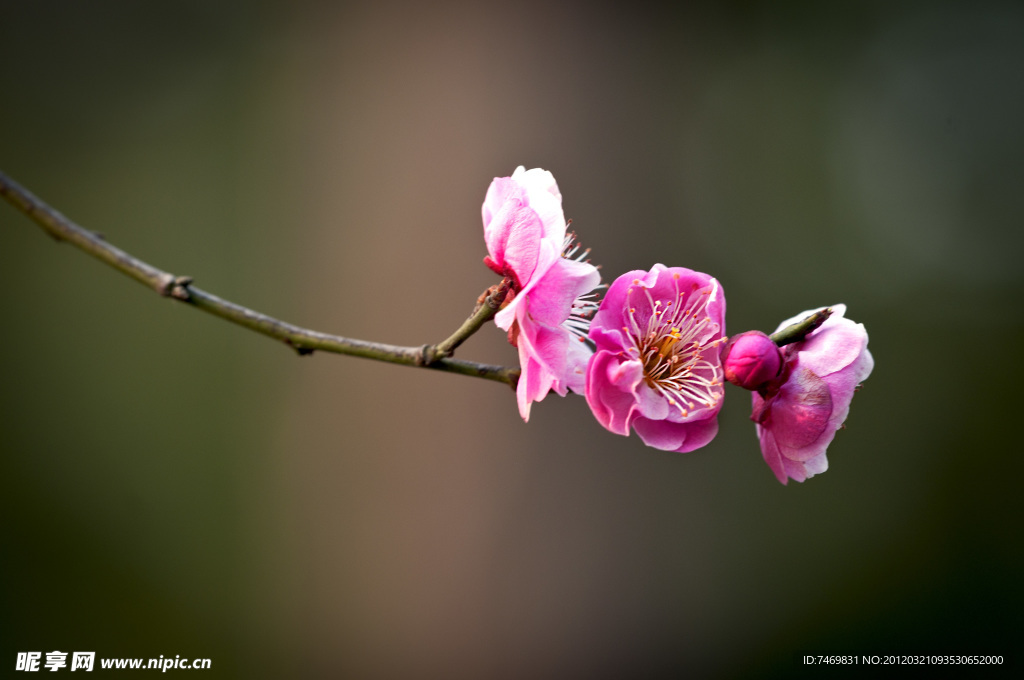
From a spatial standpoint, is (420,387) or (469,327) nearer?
(469,327)

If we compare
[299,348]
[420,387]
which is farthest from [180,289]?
[420,387]

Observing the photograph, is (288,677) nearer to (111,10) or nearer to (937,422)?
(111,10)

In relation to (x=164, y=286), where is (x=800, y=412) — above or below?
below

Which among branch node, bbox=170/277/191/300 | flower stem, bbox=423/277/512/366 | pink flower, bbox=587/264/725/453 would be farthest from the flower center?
branch node, bbox=170/277/191/300

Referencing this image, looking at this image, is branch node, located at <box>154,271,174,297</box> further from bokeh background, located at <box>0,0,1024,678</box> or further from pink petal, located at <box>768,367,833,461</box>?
→ bokeh background, located at <box>0,0,1024,678</box>

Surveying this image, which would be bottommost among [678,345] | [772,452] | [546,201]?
[772,452]

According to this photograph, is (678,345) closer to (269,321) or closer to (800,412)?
(800,412)

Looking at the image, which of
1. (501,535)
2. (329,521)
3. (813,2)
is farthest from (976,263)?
(329,521)
